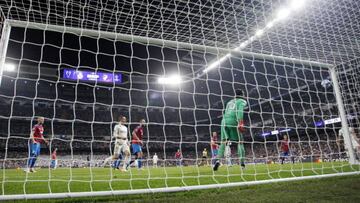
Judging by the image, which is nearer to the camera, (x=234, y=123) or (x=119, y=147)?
(x=234, y=123)

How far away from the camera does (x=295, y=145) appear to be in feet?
76.0

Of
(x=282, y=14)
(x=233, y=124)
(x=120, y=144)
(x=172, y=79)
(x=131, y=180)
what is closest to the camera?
(x=131, y=180)

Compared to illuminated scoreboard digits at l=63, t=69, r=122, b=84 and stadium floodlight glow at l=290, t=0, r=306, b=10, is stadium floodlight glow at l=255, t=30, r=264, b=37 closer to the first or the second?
stadium floodlight glow at l=290, t=0, r=306, b=10

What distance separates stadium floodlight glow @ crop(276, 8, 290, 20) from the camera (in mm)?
7381

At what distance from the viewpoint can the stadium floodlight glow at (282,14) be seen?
24.2 feet

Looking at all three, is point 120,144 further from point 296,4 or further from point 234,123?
point 296,4

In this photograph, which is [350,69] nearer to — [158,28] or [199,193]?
[158,28]

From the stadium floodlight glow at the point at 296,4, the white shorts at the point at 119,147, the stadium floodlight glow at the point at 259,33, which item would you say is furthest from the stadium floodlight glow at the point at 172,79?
the stadium floodlight glow at the point at 296,4

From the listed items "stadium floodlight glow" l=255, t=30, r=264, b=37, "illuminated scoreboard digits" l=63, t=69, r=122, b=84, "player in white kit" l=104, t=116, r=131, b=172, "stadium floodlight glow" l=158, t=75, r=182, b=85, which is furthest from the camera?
"illuminated scoreboard digits" l=63, t=69, r=122, b=84

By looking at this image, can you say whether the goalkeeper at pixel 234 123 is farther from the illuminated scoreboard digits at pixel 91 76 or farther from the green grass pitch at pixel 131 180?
the illuminated scoreboard digits at pixel 91 76

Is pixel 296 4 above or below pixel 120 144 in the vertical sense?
above

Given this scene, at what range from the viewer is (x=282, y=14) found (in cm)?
775

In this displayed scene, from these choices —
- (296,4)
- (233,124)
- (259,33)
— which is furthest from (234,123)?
(296,4)

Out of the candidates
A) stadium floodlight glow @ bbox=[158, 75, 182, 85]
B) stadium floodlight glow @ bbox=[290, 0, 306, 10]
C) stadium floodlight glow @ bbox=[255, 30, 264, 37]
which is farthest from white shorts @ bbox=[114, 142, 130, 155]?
stadium floodlight glow @ bbox=[290, 0, 306, 10]
